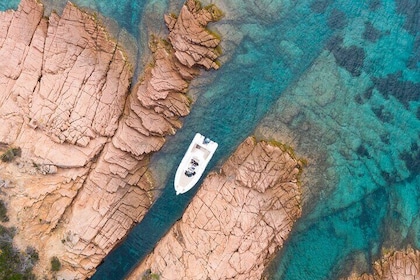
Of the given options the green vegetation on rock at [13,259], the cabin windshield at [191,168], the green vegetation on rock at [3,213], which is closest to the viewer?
the green vegetation on rock at [13,259]

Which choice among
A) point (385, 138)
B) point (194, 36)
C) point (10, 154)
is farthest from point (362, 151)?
point (10, 154)

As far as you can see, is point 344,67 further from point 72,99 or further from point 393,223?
point 72,99

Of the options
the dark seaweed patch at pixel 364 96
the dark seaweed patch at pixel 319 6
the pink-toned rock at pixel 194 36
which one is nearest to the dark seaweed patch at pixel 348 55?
the dark seaweed patch at pixel 364 96

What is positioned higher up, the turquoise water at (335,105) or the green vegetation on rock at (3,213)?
the turquoise water at (335,105)

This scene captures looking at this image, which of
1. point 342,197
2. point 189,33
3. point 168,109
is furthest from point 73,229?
point 342,197

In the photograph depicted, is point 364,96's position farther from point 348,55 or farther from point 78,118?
point 78,118

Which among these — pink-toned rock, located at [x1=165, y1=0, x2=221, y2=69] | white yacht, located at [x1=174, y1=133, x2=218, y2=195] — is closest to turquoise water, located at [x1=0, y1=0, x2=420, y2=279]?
pink-toned rock, located at [x1=165, y1=0, x2=221, y2=69]

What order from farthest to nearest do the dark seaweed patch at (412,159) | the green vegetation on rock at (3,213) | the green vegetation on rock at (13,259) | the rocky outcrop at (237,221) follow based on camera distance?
the dark seaweed patch at (412,159)
the rocky outcrop at (237,221)
the green vegetation on rock at (3,213)
the green vegetation on rock at (13,259)

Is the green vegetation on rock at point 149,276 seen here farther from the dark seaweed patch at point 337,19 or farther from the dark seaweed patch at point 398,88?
the dark seaweed patch at point 337,19
